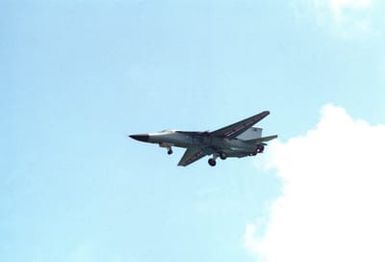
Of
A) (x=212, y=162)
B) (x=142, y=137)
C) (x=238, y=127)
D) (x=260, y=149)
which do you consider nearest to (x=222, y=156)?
(x=212, y=162)

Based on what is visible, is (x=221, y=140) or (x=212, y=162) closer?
(x=221, y=140)

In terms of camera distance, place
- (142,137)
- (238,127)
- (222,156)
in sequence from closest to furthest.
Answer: (142,137), (238,127), (222,156)

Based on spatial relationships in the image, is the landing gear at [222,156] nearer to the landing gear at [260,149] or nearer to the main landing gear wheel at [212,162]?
the main landing gear wheel at [212,162]

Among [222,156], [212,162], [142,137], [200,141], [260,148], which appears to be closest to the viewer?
[142,137]

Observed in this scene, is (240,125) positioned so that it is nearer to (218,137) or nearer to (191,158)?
(218,137)

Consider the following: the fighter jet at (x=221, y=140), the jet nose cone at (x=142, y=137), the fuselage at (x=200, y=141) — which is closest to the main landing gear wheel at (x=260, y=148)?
the fighter jet at (x=221, y=140)

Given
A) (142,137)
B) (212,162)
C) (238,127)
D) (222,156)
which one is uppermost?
(238,127)

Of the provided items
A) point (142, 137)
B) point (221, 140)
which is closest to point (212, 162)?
point (221, 140)

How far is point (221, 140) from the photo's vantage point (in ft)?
334

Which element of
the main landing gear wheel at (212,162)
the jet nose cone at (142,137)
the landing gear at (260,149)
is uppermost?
the landing gear at (260,149)

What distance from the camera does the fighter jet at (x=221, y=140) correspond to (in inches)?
3866

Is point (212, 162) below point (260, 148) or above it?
below

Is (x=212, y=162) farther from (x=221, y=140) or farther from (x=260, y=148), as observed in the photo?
(x=260, y=148)

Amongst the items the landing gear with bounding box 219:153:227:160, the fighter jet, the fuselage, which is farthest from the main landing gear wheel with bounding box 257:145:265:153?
the landing gear with bounding box 219:153:227:160
